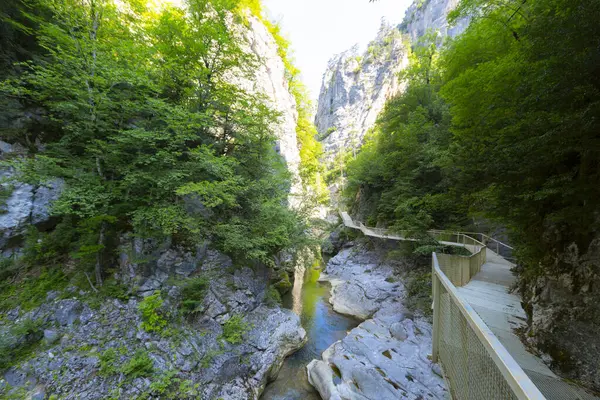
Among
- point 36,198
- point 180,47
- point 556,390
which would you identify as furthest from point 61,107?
point 556,390

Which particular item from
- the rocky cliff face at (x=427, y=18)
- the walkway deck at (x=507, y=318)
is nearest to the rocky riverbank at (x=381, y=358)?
the walkway deck at (x=507, y=318)

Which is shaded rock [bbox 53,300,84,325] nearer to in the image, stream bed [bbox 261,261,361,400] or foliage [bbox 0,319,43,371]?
foliage [bbox 0,319,43,371]

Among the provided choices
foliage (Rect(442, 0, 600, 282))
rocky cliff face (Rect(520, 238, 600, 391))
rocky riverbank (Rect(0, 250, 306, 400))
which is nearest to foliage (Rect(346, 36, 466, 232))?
foliage (Rect(442, 0, 600, 282))

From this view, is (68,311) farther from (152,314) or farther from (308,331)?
(308,331)

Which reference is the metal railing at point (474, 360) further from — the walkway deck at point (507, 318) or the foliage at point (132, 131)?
the foliage at point (132, 131)

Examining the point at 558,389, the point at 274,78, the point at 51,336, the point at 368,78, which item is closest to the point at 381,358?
the point at 558,389

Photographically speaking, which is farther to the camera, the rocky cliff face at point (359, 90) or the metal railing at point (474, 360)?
the rocky cliff face at point (359, 90)

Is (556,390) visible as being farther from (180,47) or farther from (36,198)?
(180,47)
